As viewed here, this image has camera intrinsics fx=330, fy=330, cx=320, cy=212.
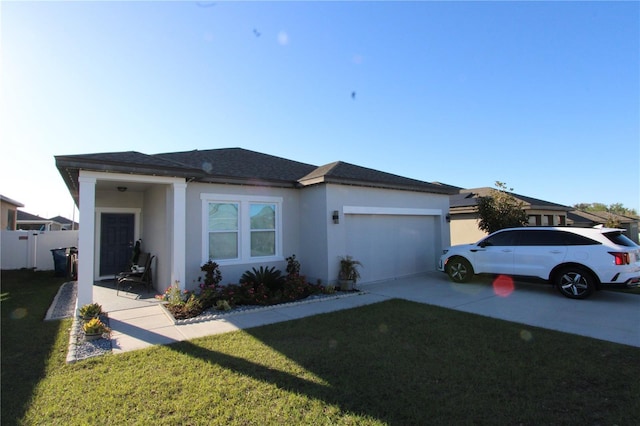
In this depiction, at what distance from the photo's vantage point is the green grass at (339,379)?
10.0 feet

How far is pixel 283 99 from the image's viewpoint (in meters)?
11.7

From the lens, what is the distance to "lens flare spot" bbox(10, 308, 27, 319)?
6.62 meters

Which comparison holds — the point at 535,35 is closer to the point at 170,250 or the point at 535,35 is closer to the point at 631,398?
the point at 631,398

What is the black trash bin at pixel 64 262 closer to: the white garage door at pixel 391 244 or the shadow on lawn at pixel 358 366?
the shadow on lawn at pixel 358 366

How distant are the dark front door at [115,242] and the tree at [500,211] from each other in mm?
13016

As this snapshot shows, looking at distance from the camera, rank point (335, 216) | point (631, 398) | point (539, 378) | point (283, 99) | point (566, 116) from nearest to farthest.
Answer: point (631, 398), point (539, 378), point (335, 216), point (283, 99), point (566, 116)

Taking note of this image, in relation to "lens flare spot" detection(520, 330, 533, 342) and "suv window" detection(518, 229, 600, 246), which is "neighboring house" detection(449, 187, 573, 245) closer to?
"suv window" detection(518, 229, 600, 246)

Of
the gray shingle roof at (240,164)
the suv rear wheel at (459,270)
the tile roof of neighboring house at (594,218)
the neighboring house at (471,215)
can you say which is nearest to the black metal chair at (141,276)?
the gray shingle roof at (240,164)

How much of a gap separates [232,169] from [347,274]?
4.40m

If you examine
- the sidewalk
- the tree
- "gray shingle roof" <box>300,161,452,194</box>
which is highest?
"gray shingle roof" <box>300,161,452,194</box>

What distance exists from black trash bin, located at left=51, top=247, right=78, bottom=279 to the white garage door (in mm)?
10353

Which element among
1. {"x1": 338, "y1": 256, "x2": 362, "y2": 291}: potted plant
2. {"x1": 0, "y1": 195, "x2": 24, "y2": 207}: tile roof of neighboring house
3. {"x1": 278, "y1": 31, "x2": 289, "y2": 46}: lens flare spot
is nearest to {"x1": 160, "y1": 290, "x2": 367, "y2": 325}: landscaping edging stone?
{"x1": 338, "y1": 256, "x2": 362, "y2": 291}: potted plant

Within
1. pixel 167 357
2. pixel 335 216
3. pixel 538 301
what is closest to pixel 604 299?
pixel 538 301

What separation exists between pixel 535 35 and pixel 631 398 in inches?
382
